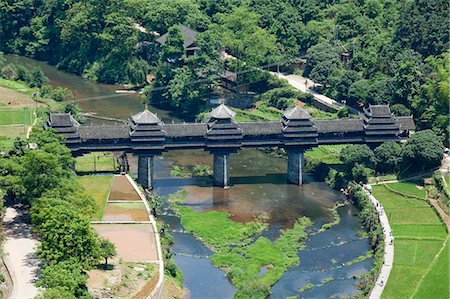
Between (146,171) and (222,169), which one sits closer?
(146,171)

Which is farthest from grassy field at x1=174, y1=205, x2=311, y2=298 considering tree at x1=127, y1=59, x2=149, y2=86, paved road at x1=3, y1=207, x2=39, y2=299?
tree at x1=127, y1=59, x2=149, y2=86

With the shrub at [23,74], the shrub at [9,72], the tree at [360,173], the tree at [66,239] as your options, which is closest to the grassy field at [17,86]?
the shrub at [23,74]

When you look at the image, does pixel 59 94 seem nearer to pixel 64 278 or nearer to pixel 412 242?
pixel 412 242

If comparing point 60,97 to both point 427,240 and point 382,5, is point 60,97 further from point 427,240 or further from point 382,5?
point 427,240

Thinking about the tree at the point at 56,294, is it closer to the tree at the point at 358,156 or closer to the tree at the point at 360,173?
the tree at the point at 360,173

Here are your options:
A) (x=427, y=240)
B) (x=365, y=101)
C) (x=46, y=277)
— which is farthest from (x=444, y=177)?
(x=46, y=277)

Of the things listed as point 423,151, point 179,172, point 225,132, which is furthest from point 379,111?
point 179,172

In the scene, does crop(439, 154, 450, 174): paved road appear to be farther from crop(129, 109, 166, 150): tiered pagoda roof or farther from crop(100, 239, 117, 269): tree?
crop(100, 239, 117, 269): tree
